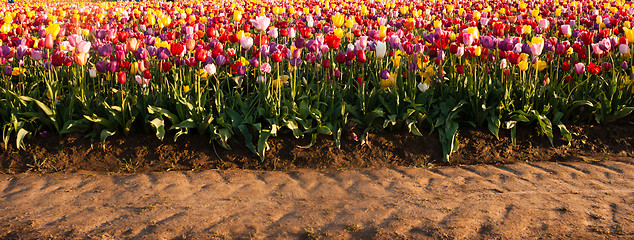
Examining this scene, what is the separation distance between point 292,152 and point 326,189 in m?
0.66

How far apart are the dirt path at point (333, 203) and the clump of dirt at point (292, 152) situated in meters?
0.18

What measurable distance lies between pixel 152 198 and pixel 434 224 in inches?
63.5

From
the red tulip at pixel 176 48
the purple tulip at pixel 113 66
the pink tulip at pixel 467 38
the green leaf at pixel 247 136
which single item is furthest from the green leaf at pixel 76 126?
the pink tulip at pixel 467 38

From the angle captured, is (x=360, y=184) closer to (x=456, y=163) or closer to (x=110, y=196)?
(x=456, y=163)

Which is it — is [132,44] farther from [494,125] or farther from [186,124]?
[494,125]

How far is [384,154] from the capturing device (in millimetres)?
4367

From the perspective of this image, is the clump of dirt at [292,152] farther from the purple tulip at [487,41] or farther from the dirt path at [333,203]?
the purple tulip at [487,41]

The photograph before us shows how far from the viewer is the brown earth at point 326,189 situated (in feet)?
10.1

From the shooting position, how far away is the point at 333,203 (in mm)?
3469

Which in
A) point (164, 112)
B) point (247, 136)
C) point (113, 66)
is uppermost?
point (113, 66)

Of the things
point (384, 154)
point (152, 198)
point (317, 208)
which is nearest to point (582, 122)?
point (384, 154)

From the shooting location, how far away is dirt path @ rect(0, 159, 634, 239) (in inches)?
120

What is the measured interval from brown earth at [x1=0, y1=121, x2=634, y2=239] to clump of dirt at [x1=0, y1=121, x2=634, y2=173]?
0.03 feet

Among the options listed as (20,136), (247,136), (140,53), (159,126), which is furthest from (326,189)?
(20,136)
